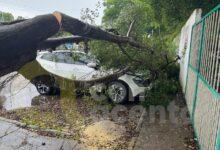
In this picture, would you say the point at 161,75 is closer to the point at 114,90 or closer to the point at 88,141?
the point at 114,90

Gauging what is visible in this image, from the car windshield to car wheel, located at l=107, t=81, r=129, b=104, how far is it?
1301mm

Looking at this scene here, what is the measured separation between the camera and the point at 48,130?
7.04m

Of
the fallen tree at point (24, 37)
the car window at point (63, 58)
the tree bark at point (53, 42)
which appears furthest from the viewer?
the car window at point (63, 58)

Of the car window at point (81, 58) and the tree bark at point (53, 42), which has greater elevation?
the tree bark at point (53, 42)

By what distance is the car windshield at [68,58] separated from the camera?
10004 mm

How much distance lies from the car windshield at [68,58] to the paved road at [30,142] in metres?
3.61

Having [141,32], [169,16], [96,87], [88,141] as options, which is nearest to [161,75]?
[141,32]

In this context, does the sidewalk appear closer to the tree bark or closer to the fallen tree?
the tree bark

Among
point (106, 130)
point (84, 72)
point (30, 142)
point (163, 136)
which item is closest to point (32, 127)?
point (30, 142)

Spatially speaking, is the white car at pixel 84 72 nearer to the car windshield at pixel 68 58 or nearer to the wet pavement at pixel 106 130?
the car windshield at pixel 68 58

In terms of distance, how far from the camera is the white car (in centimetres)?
963

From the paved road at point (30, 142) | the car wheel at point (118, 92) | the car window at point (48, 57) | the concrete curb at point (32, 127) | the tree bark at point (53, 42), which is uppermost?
the tree bark at point (53, 42)

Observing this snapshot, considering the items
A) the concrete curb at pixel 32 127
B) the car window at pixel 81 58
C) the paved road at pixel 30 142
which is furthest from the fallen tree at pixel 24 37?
the car window at pixel 81 58

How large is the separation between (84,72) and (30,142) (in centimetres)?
453
